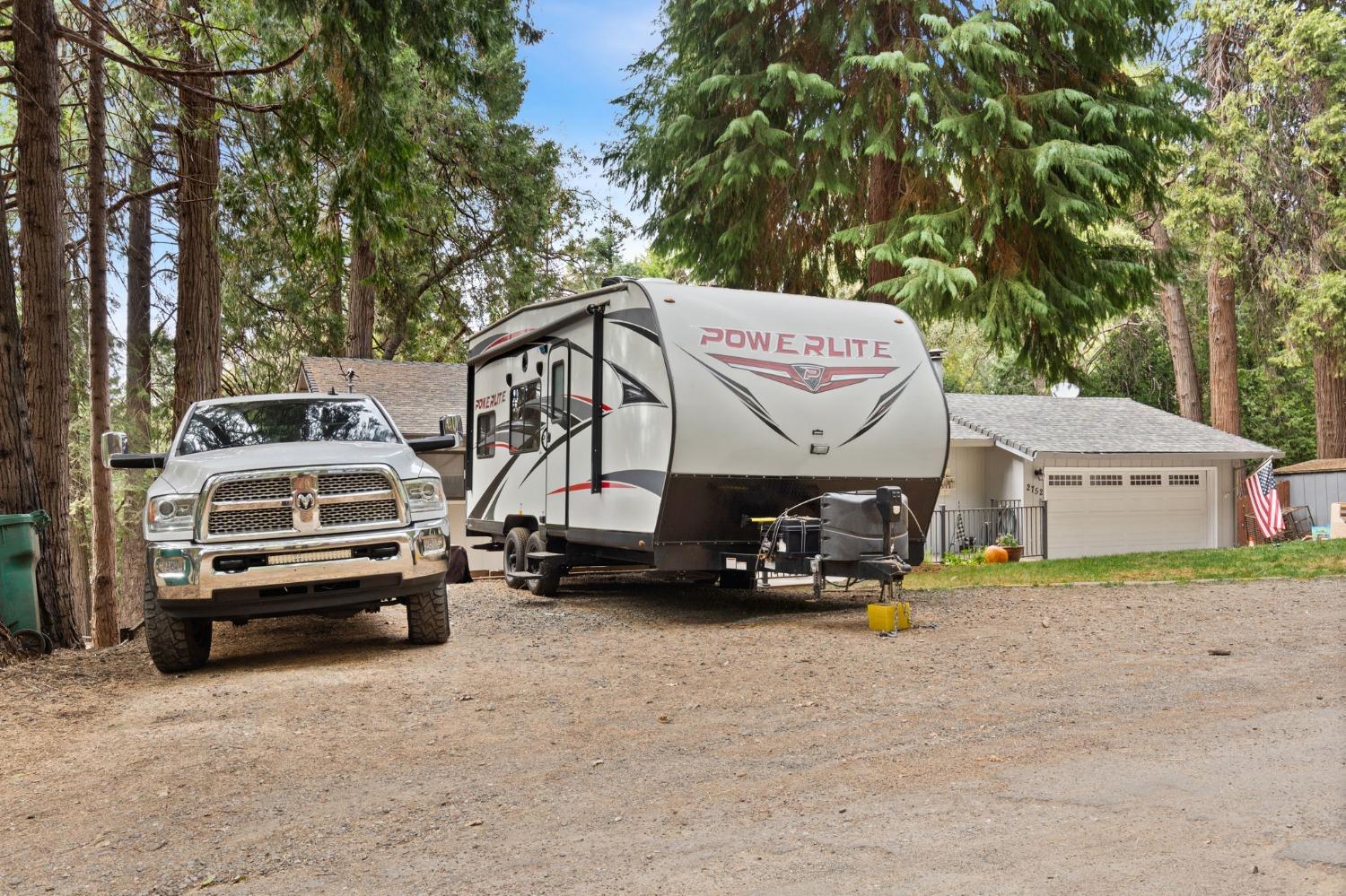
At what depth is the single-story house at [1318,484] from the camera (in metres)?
26.4

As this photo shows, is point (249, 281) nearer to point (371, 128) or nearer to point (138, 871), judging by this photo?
point (371, 128)

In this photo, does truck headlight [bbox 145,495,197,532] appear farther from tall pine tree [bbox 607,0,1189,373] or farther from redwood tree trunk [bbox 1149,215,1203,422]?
redwood tree trunk [bbox 1149,215,1203,422]

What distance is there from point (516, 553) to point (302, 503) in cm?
516

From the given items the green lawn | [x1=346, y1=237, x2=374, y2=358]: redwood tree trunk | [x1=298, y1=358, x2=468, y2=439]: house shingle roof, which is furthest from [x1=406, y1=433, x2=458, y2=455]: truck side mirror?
[x1=346, y1=237, x2=374, y2=358]: redwood tree trunk

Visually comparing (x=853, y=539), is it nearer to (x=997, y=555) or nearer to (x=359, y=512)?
(x=359, y=512)

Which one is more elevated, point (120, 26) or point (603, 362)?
point (120, 26)

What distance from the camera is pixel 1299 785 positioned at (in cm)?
438

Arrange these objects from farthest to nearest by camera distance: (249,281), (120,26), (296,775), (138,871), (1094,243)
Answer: (249,281) → (1094,243) → (120,26) → (296,775) → (138,871)

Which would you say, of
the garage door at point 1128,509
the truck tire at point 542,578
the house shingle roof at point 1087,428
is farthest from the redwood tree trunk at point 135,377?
the garage door at point 1128,509

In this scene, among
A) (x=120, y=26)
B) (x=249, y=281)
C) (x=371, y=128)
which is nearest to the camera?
(x=371, y=128)

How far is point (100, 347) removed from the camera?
52.2ft

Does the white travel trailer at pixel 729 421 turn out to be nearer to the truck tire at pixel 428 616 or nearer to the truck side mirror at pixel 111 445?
the truck tire at pixel 428 616

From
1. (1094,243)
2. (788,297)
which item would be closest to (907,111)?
(1094,243)

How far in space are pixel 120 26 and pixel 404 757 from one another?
528 inches
